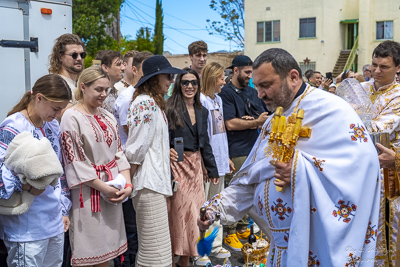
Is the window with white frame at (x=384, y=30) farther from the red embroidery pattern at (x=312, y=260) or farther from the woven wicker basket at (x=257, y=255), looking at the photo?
the red embroidery pattern at (x=312, y=260)

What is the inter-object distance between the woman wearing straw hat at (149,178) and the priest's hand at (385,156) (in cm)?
204

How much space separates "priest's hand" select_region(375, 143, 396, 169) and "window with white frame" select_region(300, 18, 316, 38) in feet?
90.7

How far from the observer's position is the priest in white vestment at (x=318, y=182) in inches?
103

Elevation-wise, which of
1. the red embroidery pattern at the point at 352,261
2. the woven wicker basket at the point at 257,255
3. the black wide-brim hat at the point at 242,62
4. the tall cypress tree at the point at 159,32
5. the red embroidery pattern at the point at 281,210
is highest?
the tall cypress tree at the point at 159,32

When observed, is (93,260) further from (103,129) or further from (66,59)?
(66,59)

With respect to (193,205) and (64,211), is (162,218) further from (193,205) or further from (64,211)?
(64,211)

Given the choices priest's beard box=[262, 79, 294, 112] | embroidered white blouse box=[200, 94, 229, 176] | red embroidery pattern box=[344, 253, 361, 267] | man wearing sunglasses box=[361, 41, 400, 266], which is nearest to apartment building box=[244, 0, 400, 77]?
embroidered white blouse box=[200, 94, 229, 176]

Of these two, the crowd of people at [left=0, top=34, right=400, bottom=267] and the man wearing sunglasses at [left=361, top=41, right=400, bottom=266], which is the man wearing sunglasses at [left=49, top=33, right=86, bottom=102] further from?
the man wearing sunglasses at [left=361, top=41, right=400, bottom=266]

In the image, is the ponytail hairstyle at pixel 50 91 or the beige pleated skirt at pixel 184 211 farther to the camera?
the beige pleated skirt at pixel 184 211

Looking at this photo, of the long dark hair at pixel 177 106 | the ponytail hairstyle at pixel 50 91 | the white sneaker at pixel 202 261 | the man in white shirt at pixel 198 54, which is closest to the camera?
the ponytail hairstyle at pixel 50 91

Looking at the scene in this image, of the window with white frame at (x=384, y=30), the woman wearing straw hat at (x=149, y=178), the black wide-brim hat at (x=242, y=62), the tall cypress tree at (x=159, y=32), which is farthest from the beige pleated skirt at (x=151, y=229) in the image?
the tall cypress tree at (x=159, y=32)

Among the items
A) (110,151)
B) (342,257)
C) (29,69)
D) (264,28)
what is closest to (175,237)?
(110,151)

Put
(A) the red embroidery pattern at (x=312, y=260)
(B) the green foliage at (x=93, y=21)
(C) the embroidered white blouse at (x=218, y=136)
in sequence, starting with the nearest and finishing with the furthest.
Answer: (A) the red embroidery pattern at (x=312, y=260)
(C) the embroidered white blouse at (x=218, y=136)
(B) the green foliage at (x=93, y=21)

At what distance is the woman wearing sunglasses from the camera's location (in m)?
5.20
